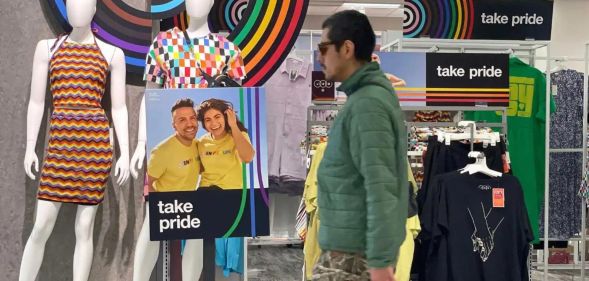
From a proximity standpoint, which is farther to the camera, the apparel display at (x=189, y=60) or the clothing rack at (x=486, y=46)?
the clothing rack at (x=486, y=46)

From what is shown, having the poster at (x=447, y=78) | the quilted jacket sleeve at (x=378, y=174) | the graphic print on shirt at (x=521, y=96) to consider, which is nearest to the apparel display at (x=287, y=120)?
the graphic print on shirt at (x=521, y=96)

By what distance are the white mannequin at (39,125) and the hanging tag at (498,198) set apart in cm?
212

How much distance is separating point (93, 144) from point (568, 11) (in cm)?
805

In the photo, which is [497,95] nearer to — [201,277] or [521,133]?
[521,133]

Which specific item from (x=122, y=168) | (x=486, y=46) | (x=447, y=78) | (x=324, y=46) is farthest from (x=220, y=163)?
(x=486, y=46)

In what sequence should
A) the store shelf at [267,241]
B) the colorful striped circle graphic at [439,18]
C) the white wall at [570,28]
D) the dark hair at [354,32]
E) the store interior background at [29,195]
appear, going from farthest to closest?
the white wall at [570,28]
the store shelf at [267,241]
the colorful striped circle graphic at [439,18]
the store interior background at [29,195]
the dark hair at [354,32]

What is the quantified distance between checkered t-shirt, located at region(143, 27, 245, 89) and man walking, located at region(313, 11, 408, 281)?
1.63 meters

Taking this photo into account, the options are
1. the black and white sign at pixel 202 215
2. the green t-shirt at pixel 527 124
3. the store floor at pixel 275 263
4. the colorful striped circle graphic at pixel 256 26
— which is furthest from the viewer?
the store floor at pixel 275 263

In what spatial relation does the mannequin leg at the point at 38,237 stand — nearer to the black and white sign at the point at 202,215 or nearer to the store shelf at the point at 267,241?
the black and white sign at the point at 202,215

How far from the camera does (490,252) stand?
380cm

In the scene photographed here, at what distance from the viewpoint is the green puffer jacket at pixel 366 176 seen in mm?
1955

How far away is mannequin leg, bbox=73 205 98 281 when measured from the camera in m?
3.82

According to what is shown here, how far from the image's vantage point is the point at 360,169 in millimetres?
1999

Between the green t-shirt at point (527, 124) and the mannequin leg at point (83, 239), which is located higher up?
the green t-shirt at point (527, 124)
